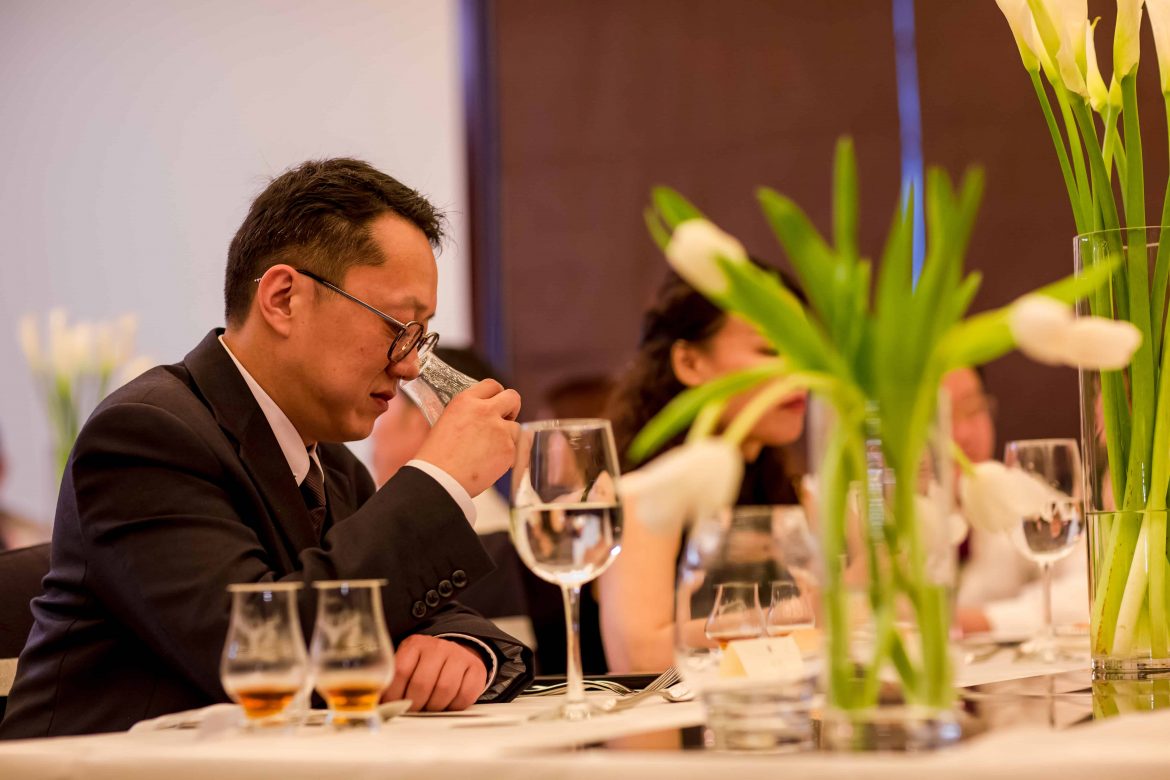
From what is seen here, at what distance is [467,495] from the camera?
146 cm

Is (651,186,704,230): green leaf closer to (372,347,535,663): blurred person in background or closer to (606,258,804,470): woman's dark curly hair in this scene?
(372,347,535,663): blurred person in background

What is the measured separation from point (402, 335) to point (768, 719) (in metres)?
0.95

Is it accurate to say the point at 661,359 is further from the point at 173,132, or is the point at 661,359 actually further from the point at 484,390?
the point at 173,132

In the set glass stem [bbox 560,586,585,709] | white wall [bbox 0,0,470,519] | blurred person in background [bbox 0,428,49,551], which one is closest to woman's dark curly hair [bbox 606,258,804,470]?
glass stem [bbox 560,586,585,709]

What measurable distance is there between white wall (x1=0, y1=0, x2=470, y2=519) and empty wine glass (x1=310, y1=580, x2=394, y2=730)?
3649 mm

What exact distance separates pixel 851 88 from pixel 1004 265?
0.74m

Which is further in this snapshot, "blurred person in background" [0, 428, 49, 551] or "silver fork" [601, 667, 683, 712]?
"blurred person in background" [0, 428, 49, 551]

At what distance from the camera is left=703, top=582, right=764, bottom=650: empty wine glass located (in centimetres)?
96

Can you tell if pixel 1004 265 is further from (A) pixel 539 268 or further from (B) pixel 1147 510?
(B) pixel 1147 510

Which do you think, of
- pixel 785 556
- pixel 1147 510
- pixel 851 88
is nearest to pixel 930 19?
pixel 851 88

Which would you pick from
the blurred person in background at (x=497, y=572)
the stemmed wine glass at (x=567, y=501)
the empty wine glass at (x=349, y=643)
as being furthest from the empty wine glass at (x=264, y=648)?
the blurred person in background at (x=497, y=572)

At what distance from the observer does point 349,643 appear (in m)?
1.03

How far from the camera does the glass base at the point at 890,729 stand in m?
0.83

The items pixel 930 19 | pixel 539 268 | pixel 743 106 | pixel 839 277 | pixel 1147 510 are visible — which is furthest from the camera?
pixel 539 268
